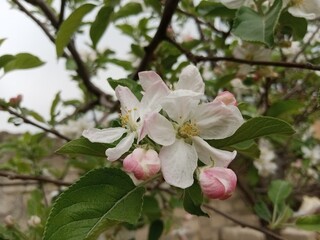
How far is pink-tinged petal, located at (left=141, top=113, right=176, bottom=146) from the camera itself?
0.61m

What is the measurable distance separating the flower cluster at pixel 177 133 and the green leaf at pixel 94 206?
0.17 feet

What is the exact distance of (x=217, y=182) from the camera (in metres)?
0.60

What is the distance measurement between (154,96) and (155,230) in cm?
98

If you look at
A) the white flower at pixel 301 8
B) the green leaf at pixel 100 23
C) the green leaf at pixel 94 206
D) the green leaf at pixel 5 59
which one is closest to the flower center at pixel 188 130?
the green leaf at pixel 94 206

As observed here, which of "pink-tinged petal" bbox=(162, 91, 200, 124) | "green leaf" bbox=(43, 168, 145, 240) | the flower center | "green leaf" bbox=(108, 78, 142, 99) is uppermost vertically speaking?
"pink-tinged petal" bbox=(162, 91, 200, 124)

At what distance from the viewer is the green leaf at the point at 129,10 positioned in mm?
1395

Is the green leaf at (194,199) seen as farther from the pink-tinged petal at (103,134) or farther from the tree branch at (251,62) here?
the tree branch at (251,62)

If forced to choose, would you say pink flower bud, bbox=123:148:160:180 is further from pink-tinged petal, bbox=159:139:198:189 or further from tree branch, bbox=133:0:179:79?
tree branch, bbox=133:0:179:79

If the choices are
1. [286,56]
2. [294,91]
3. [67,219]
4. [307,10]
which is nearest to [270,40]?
[307,10]

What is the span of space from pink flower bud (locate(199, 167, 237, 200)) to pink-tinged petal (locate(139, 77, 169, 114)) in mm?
119

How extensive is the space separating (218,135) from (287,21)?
43 centimetres

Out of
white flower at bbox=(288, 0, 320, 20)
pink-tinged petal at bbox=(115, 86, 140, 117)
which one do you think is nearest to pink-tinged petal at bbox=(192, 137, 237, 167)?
pink-tinged petal at bbox=(115, 86, 140, 117)

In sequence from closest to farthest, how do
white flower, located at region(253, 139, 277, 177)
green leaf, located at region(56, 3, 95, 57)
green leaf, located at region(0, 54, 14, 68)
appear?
green leaf, located at region(56, 3, 95, 57) < green leaf, located at region(0, 54, 14, 68) < white flower, located at region(253, 139, 277, 177)

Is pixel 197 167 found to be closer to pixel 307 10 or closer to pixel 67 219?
pixel 67 219
